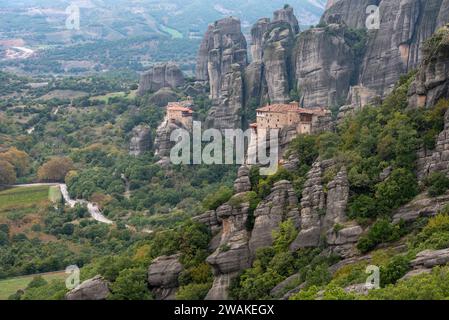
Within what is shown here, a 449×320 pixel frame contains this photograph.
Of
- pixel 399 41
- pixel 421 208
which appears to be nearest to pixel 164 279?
pixel 421 208

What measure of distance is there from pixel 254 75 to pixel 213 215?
43.4 metres

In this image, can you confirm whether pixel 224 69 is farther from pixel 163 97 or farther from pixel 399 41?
pixel 399 41

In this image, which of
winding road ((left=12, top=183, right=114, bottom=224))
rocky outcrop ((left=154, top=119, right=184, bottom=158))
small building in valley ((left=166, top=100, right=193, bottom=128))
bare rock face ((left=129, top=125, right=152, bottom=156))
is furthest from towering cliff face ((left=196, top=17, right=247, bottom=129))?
winding road ((left=12, top=183, right=114, bottom=224))

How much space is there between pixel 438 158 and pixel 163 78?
6824 cm

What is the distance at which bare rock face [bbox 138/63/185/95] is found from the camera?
107m

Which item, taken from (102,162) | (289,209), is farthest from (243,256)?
(102,162)

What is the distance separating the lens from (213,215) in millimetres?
46688

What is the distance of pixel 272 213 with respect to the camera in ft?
144

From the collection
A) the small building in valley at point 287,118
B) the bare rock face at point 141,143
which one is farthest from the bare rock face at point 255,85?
the small building in valley at point 287,118

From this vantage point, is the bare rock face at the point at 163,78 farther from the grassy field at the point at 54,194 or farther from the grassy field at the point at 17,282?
the grassy field at the point at 17,282

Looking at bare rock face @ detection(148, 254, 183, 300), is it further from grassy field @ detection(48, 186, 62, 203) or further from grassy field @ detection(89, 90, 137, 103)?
grassy field @ detection(89, 90, 137, 103)

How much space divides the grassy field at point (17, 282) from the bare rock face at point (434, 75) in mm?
22923

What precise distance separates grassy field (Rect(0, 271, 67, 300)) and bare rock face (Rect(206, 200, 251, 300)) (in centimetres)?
1543

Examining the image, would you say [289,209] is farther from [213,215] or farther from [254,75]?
[254,75]
